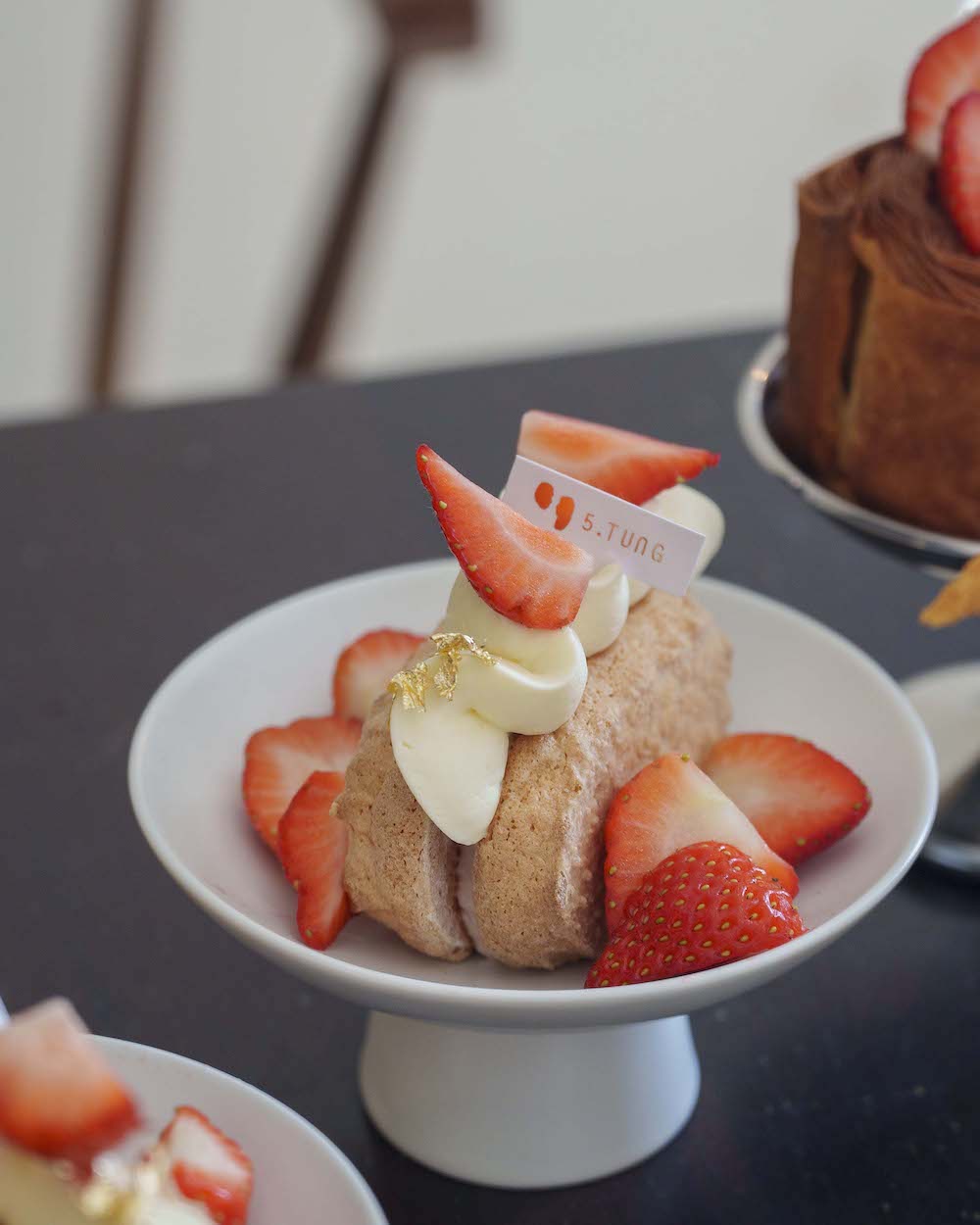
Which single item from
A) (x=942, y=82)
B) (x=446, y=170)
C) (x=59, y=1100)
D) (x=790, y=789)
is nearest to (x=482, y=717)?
(x=790, y=789)

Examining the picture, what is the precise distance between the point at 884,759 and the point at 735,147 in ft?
10.7

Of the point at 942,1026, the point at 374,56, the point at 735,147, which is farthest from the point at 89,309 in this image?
the point at 942,1026

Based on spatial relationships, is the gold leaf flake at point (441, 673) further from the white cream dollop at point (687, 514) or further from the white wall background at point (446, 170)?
the white wall background at point (446, 170)

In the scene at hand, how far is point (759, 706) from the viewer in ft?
3.91

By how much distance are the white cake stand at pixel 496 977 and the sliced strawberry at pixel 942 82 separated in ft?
1.57

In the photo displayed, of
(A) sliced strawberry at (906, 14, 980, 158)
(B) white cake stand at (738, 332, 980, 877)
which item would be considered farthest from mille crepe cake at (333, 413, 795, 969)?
(A) sliced strawberry at (906, 14, 980, 158)

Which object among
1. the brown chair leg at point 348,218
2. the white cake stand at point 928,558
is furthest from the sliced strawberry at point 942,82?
the brown chair leg at point 348,218

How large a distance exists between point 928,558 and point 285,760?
548 millimetres

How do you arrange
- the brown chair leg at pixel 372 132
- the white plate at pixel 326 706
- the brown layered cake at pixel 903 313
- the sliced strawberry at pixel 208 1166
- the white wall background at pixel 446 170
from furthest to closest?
the white wall background at pixel 446 170
the brown chair leg at pixel 372 132
the brown layered cake at pixel 903 313
the white plate at pixel 326 706
the sliced strawberry at pixel 208 1166

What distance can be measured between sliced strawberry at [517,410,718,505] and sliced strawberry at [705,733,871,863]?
0.19 metres

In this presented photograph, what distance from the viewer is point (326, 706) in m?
1.19

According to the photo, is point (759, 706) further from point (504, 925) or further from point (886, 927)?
point (504, 925)

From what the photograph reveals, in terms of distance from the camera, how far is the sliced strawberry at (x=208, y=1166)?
0.68 meters

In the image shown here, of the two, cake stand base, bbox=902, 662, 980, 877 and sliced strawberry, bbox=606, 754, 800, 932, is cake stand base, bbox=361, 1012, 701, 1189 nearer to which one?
sliced strawberry, bbox=606, 754, 800, 932
